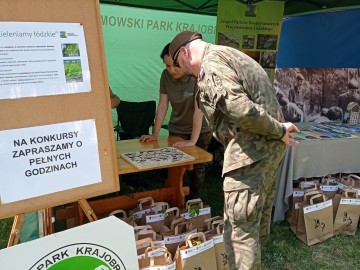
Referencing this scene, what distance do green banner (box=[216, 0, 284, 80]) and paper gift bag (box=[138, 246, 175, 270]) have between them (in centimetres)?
294

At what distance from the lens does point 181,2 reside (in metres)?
4.07

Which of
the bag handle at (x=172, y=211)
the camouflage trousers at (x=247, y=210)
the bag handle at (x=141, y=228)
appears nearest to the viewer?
the camouflage trousers at (x=247, y=210)

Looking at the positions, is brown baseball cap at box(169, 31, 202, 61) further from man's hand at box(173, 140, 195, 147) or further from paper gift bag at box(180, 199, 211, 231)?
paper gift bag at box(180, 199, 211, 231)

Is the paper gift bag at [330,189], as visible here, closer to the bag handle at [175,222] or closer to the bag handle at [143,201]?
the bag handle at [175,222]

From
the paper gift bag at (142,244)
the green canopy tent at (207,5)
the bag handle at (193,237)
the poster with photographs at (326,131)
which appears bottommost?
the bag handle at (193,237)

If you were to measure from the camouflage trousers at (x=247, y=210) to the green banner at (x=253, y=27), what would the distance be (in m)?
2.78

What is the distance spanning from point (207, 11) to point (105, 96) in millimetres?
4054

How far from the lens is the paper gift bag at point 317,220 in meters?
2.27

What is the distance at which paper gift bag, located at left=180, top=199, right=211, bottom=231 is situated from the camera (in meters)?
2.02

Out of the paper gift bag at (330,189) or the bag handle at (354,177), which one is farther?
the bag handle at (354,177)

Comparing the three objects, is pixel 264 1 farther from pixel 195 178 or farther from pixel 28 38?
pixel 28 38

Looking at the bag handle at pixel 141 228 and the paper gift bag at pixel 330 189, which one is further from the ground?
the bag handle at pixel 141 228

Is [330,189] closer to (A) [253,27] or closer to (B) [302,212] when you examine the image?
(B) [302,212]

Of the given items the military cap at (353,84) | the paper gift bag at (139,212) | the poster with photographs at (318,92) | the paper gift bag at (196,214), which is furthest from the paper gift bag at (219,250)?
the military cap at (353,84)
